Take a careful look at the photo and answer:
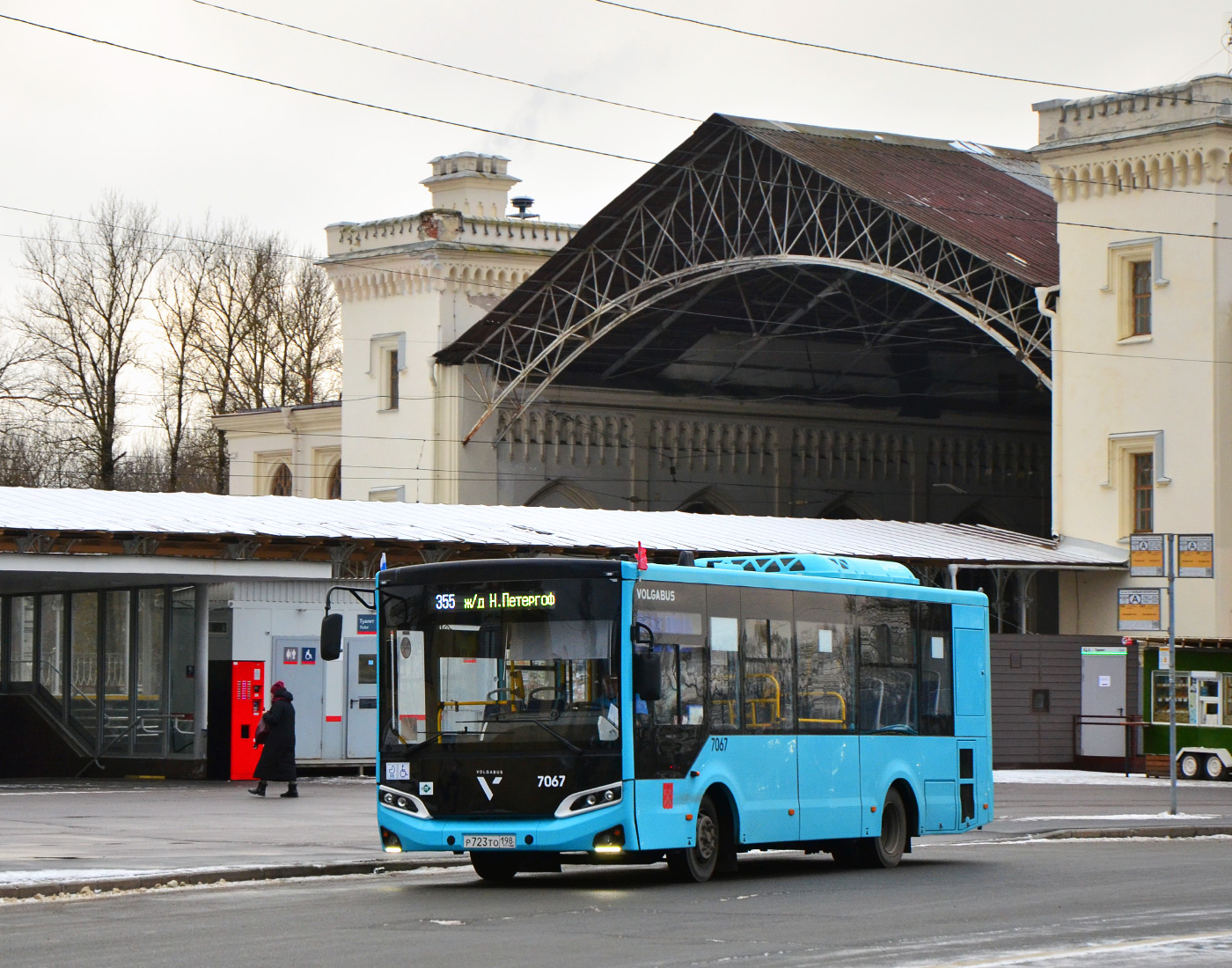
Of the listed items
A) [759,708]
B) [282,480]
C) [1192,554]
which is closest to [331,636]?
[759,708]

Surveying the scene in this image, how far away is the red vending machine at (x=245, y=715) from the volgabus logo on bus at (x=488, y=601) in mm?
15814

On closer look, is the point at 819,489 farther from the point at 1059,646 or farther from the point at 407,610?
the point at 407,610

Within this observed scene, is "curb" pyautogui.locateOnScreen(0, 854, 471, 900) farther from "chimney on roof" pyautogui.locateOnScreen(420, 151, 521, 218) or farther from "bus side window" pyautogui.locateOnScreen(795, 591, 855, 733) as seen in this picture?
"chimney on roof" pyautogui.locateOnScreen(420, 151, 521, 218)

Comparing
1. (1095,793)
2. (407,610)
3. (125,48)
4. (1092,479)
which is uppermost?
(125,48)

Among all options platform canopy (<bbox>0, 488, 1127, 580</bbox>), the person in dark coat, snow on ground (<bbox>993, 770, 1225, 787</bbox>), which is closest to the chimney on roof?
platform canopy (<bbox>0, 488, 1127, 580</bbox>)

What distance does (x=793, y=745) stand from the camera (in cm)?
1738

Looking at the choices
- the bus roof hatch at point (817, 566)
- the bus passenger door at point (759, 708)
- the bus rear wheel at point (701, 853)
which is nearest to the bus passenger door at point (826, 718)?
the bus passenger door at point (759, 708)

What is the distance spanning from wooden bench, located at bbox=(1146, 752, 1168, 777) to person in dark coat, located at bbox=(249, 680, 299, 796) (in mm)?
17008

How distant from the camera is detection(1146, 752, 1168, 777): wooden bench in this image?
3750 centimetres

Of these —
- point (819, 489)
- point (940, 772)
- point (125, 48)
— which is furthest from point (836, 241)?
point (940, 772)

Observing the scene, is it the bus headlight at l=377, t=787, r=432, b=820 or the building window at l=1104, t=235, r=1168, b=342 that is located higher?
the building window at l=1104, t=235, r=1168, b=342

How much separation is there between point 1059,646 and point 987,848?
20.5 m

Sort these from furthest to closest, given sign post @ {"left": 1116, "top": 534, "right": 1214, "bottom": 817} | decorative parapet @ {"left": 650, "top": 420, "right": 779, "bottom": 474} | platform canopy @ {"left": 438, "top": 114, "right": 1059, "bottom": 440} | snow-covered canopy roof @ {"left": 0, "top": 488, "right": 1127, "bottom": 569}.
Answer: decorative parapet @ {"left": 650, "top": 420, "right": 779, "bottom": 474} → platform canopy @ {"left": 438, "top": 114, "right": 1059, "bottom": 440} → snow-covered canopy roof @ {"left": 0, "top": 488, "right": 1127, "bottom": 569} → sign post @ {"left": 1116, "top": 534, "right": 1214, "bottom": 817}

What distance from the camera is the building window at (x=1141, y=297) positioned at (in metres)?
44.4
